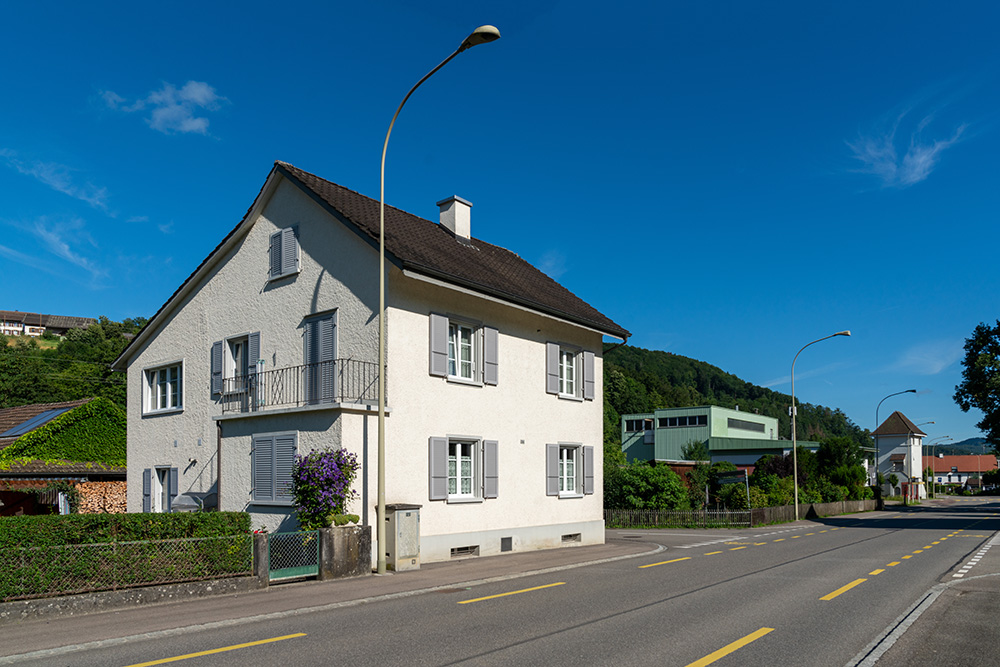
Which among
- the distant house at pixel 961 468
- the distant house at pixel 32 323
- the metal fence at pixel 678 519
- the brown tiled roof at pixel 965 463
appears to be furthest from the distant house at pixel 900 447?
the distant house at pixel 32 323

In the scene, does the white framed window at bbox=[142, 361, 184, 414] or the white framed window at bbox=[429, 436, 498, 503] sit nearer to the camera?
the white framed window at bbox=[429, 436, 498, 503]

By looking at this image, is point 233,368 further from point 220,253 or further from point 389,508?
point 389,508

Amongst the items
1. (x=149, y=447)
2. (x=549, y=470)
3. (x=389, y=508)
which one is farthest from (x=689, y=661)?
(x=149, y=447)

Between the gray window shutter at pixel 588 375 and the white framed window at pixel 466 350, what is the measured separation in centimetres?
467

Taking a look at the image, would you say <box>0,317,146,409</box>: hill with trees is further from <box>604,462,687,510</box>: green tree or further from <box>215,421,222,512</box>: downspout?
<box>215,421,222,512</box>: downspout

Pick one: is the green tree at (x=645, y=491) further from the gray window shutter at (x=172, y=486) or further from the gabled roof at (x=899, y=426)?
the gabled roof at (x=899, y=426)

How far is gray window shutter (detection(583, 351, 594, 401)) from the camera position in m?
24.0

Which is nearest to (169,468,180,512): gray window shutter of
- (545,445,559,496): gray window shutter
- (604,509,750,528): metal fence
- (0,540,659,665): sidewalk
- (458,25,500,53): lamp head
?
(0,540,659,665): sidewalk

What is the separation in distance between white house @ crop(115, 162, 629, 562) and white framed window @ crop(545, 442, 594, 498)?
55mm

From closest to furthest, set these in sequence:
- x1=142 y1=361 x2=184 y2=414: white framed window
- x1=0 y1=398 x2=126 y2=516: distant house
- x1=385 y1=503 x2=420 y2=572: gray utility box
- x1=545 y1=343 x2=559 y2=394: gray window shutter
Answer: x1=385 y1=503 x2=420 y2=572: gray utility box < x1=545 y1=343 x2=559 y2=394: gray window shutter < x1=142 y1=361 x2=184 y2=414: white framed window < x1=0 y1=398 x2=126 y2=516: distant house

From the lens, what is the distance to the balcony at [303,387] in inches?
680

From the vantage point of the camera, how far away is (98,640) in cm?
888

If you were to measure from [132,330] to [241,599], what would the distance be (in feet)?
253

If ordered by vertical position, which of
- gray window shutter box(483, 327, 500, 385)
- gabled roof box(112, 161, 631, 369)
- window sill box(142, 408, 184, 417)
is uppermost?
gabled roof box(112, 161, 631, 369)
